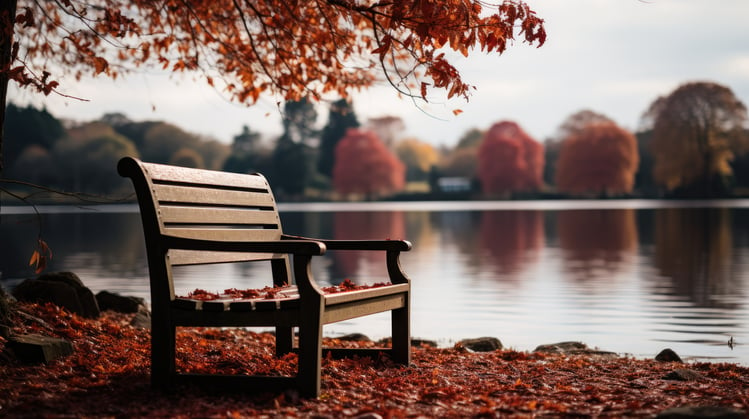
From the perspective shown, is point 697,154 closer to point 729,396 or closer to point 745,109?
point 745,109

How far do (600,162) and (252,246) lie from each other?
8364cm

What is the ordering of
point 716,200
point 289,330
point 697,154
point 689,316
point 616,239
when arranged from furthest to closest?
point 716,200 → point 697,154 → point 616,239 → point 689,316 → point 289,330

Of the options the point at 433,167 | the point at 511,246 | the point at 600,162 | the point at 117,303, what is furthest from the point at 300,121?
the point at 117,303

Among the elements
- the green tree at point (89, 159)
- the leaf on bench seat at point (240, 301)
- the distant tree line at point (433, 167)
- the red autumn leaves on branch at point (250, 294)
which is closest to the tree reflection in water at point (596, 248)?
the red autumn leaves on branch at point (250, 294)

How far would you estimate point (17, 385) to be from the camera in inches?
197

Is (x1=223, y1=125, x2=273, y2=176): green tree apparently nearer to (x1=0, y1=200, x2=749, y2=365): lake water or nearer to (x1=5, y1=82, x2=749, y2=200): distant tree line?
(x1=5, y1=82, x2=749, y2=200): distant tree line

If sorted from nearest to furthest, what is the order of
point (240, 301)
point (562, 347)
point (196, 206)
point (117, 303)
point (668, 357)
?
1. point (240, 301)
2. point (196, 206)
3. point (668, 357)
4. point (562, 347)
5. point (117, 303)

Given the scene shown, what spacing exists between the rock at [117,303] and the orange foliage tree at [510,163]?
8790 cm

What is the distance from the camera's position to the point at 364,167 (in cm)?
9812

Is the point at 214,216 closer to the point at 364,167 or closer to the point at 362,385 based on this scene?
the point at 362,385

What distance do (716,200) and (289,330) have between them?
3089 inches

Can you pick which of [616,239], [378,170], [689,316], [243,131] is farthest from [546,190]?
[689,316]

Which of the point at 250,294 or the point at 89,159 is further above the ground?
the point at 89,159

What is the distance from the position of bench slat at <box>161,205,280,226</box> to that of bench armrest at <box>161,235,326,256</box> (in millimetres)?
271
